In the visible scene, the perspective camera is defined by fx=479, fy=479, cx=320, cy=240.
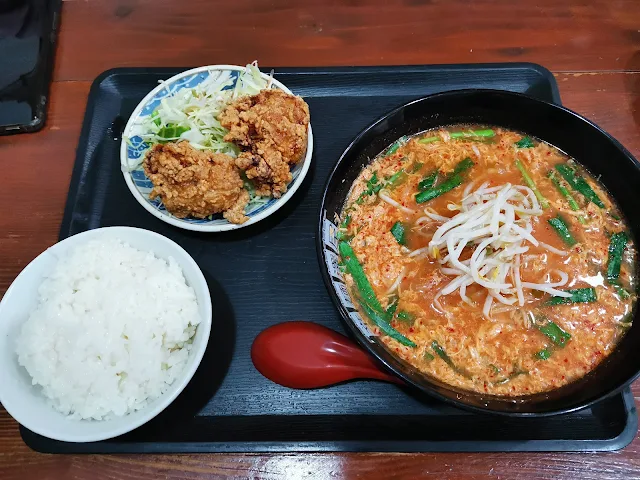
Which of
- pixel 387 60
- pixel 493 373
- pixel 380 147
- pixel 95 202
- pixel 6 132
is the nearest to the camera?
pixel 493 373

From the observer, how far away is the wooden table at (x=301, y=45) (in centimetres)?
214

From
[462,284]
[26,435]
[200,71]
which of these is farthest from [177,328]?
[200,71]

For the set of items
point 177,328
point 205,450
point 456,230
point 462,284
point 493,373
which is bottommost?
point 205,450

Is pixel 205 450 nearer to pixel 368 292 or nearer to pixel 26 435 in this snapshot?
pixel 26 435

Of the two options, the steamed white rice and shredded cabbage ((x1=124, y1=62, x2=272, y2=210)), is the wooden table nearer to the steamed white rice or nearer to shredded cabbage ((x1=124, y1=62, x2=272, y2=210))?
shredded cabbage ((x1=124, y1=62, x2=272, y2=210))

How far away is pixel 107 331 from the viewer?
5.42 ft

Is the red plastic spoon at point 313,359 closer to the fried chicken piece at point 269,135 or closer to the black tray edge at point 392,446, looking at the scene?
the black tray edge at point 392,446

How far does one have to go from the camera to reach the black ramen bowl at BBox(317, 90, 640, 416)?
1421mm

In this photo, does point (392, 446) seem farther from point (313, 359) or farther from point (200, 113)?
point (200, 113)

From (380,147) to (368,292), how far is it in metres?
0.57

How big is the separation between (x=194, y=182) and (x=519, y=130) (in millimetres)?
1277

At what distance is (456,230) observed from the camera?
165 cm

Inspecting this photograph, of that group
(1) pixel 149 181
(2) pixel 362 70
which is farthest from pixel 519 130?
(1) pixel 149 181

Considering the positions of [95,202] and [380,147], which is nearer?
[380,147]
